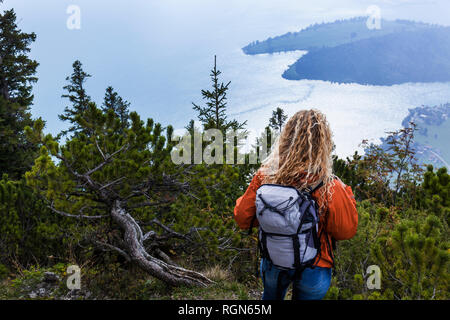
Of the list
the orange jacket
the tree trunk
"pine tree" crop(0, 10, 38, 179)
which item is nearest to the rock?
the tree trunk

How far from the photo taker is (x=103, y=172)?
Result: 5723mm

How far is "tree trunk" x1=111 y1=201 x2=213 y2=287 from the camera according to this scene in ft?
17.9

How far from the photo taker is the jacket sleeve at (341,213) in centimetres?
236

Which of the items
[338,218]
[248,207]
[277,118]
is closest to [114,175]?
[248,207]

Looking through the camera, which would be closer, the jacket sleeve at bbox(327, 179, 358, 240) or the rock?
the jacket sleeve at bbox(327, 179, 358, 240)

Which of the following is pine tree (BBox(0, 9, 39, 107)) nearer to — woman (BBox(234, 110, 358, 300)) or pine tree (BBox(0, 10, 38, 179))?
pine tree (BBox(0, 10, 38, 179))

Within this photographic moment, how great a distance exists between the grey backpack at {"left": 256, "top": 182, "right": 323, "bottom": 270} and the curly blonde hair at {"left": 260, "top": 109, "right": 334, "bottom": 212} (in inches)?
3.3

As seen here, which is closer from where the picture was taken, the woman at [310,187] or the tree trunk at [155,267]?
the woman at [310,187]

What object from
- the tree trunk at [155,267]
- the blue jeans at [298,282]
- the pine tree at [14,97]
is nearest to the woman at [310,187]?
the blue jeans at [298,282]

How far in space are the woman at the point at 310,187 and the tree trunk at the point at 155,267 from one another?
314 cm

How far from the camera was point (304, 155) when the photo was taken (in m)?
2.44

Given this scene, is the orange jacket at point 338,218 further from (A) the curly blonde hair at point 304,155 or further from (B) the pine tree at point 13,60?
(B) the pine tree at point 13,60
